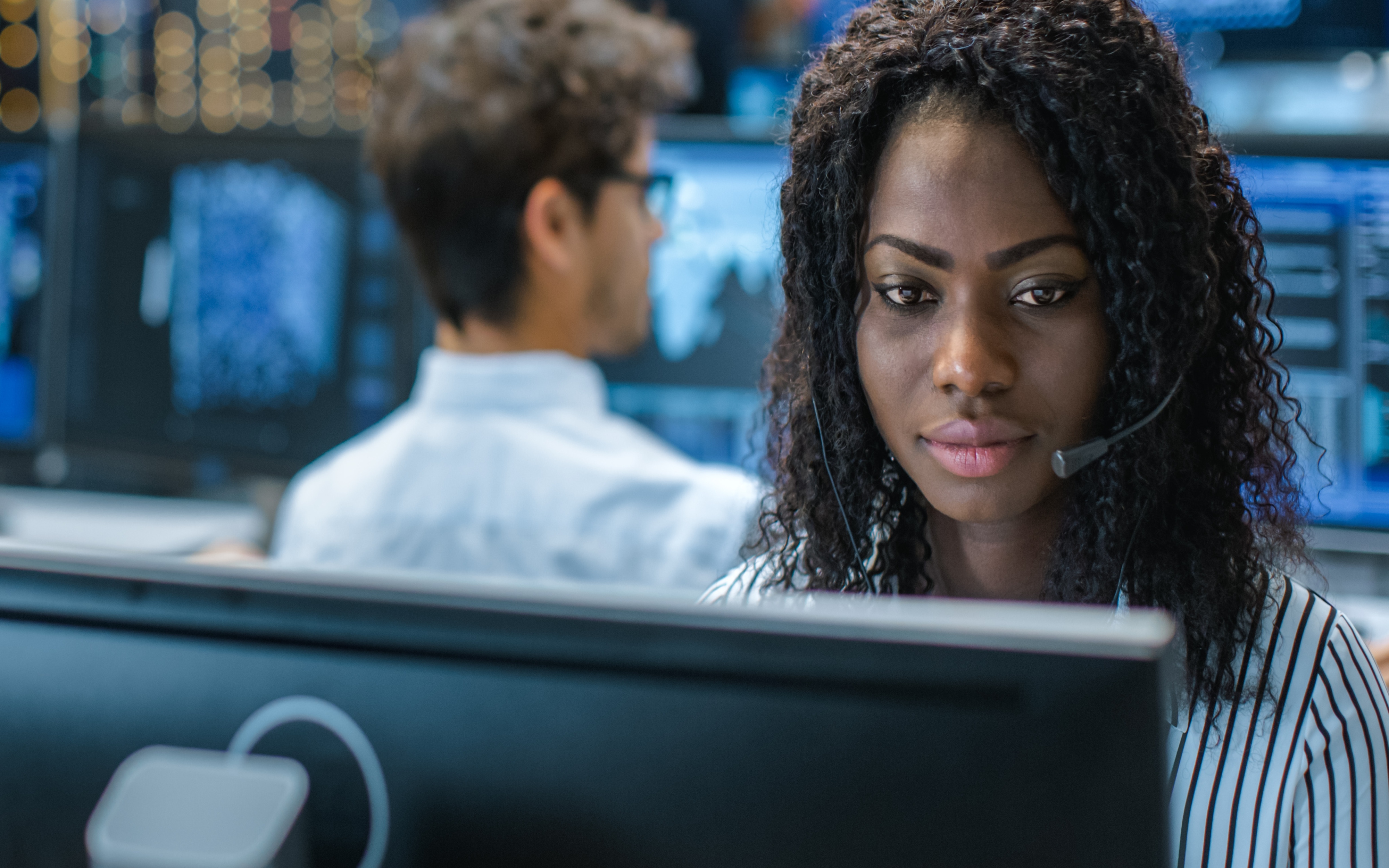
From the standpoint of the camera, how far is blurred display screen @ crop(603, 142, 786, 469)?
56.5 inches

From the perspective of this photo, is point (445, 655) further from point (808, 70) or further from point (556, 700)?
point (808, 70)

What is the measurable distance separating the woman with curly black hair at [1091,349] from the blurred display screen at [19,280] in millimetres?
1475

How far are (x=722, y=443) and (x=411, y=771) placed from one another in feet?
3.48

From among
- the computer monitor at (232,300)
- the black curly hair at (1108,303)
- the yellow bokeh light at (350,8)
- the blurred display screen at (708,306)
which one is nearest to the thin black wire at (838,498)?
the black curly hair at (1108,303)

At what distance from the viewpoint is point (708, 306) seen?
1.47 m

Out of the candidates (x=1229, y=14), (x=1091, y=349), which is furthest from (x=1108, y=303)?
(x=1229, y=14)

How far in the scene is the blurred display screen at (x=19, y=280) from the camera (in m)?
1.79

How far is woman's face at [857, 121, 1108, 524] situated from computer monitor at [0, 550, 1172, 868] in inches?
11.6

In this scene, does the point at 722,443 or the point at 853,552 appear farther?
the point at 722,443

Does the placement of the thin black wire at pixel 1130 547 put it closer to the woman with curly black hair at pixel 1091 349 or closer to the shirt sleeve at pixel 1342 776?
the woman with curly black hair at pixel 1091 349

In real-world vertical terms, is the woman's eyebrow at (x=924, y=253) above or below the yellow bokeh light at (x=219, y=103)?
below

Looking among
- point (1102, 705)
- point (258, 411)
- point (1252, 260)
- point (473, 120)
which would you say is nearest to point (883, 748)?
point (1102, 705)

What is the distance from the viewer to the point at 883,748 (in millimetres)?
416

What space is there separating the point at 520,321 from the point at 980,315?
32.6 inches
